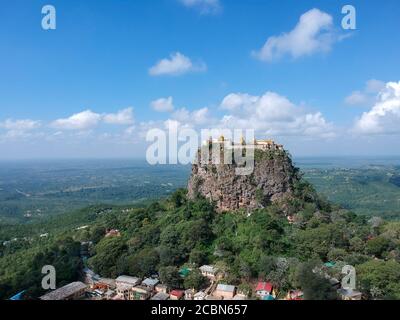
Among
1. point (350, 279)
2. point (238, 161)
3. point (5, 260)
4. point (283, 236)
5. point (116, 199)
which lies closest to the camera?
point (350, 279)

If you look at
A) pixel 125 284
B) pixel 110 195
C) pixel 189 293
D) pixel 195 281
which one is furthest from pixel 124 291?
pixel 110 195

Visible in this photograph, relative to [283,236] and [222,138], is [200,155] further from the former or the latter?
[283,236]

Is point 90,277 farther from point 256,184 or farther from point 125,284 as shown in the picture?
point 256,184

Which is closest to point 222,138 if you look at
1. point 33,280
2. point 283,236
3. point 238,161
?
point 238,161

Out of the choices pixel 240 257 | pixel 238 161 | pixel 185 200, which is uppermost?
pixel 238 161

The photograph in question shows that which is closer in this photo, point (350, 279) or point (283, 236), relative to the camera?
point (350, 279)

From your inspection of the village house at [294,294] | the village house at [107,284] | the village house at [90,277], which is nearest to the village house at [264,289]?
the village house at [294,294]
